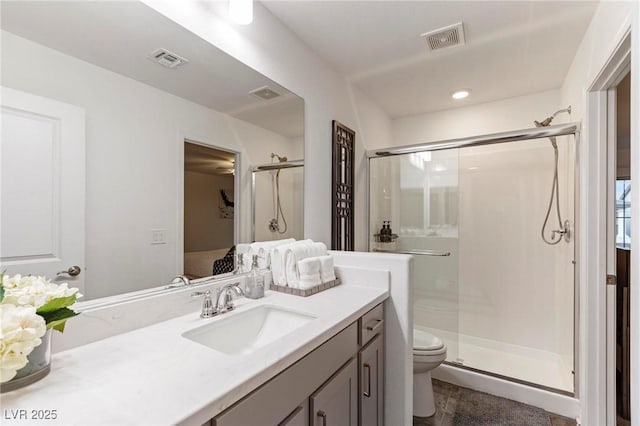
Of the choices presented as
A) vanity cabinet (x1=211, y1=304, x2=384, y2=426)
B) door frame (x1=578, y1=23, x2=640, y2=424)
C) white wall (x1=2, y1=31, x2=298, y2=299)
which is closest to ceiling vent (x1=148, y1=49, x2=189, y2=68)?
white wall (x1=2, y1=31, x2=298, y2=299)

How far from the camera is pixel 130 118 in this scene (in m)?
1.08

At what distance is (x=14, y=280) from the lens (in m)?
0.74

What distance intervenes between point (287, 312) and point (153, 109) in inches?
38.1

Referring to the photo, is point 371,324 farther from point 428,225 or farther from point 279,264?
point 428,225

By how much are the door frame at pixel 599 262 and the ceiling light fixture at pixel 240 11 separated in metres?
1.81

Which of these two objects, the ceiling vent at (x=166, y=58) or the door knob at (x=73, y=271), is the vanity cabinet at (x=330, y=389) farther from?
the ceiling vent at (x=166, y=58)

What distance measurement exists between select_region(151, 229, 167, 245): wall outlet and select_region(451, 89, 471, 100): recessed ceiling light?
8.71 ft

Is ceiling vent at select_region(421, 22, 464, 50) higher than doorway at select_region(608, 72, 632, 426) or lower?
higher

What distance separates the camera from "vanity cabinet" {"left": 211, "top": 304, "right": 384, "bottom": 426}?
777 millimetres

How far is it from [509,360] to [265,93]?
9.43ft

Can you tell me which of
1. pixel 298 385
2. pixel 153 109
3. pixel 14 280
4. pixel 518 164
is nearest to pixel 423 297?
pixel 518 164

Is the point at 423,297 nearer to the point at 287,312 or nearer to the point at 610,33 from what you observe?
the point at 287,312

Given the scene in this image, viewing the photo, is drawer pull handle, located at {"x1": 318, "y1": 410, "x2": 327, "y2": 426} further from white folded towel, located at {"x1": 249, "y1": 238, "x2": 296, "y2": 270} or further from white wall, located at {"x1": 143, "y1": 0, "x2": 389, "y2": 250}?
white wall, located at {"x1": 143, "y1": 0, "x2": 389, "y2": 250}

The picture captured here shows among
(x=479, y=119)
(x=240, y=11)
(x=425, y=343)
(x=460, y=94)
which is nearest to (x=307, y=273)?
(x=425, y=343)
